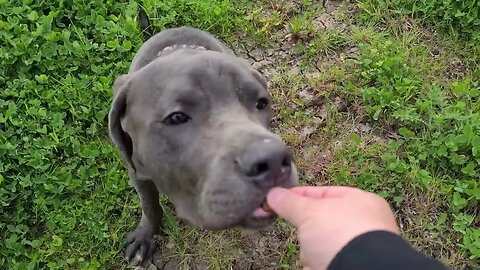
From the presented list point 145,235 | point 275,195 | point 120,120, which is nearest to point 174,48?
point 120,120

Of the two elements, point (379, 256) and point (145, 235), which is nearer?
point (379, 256)

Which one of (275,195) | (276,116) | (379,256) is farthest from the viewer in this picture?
(276,116)

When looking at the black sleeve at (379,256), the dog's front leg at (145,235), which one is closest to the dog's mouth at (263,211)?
the black sleeve at (379,256)

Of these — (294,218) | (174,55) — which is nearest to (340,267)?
(294,218)

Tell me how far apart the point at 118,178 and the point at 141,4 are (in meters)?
1.50

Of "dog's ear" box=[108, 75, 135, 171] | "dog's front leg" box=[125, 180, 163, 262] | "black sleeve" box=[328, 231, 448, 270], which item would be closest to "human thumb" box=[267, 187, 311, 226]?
"black sleeve" box=[328, 231, 448, 270]

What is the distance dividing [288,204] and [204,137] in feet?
2.17

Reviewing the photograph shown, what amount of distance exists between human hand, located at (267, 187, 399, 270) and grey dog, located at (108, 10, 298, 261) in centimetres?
28

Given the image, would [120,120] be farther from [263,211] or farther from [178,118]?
[263,211]

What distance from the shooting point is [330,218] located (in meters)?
2.28

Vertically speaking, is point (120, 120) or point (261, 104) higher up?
point (261, 104)

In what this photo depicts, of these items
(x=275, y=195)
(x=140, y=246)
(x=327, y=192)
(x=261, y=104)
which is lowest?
(x=140, y=246)

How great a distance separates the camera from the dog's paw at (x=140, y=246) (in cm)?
427

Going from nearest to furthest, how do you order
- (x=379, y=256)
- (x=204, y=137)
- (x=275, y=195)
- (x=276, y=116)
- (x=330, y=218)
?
(x=379, y=256) → (x=330, y=218) → (x=275, y=195) → (x=204, y=137) → (x=276, y=116)
